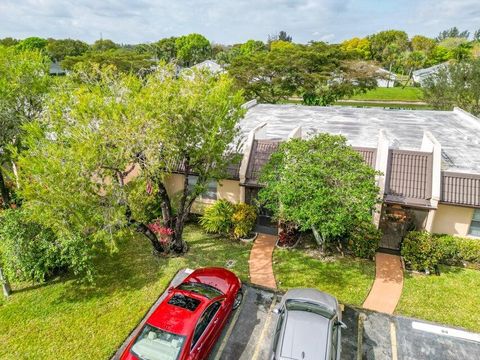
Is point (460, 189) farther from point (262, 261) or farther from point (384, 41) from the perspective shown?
point (384, 41)

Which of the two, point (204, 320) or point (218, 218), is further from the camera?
point (218, 218)

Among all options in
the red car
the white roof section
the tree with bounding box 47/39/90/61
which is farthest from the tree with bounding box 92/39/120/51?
the red car

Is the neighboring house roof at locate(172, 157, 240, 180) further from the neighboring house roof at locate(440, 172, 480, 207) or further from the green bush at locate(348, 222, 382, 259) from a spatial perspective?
the neighboring house roof at locate(440, 172, 480, 207)

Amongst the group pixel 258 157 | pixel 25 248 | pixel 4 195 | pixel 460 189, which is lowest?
pixel 25 248

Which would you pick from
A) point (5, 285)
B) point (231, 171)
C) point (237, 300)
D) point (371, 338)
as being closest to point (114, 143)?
point (231, 171)

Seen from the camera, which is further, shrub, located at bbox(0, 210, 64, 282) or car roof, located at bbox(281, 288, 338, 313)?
shrub, located at bbox(0, 210, 64, 282)

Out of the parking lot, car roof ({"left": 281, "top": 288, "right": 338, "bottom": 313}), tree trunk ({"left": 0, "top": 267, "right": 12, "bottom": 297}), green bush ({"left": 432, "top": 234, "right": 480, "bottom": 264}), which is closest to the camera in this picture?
the parking lot

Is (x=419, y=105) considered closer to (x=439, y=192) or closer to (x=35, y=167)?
(x=439, y=192)
